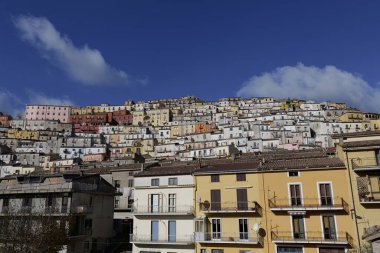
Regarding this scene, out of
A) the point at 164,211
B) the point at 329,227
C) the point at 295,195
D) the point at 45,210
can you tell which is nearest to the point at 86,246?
the point at 45,210

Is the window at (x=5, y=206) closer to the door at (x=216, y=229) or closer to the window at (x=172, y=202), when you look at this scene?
the window at (x=172, y=202)

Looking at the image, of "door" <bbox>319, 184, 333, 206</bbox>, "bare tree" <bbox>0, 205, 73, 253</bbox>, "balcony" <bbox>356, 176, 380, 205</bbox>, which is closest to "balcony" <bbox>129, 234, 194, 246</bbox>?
"bare tree" <bbox>0, 205, 73, 253</bbox>

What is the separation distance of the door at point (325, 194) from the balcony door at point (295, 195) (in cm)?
203

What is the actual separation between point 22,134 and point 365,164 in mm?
152163

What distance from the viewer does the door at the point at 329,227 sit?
32375 mm

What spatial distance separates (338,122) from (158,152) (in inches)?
2677

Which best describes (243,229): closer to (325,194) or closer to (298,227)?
(298,227)

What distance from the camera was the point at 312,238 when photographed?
32750 millimetres

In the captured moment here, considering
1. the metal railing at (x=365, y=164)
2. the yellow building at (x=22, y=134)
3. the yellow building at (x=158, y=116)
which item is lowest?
the metal railing at (x=365, y=164)

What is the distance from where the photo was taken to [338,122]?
12550 centimetres

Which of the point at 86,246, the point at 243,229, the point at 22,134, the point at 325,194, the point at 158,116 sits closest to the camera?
the point at 325,194

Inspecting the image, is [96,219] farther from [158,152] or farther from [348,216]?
[158,152]

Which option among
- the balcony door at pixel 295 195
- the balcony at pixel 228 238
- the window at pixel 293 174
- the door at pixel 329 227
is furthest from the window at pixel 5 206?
the door at pixel 329 227

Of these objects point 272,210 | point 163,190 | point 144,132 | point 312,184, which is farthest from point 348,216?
point 144,132
